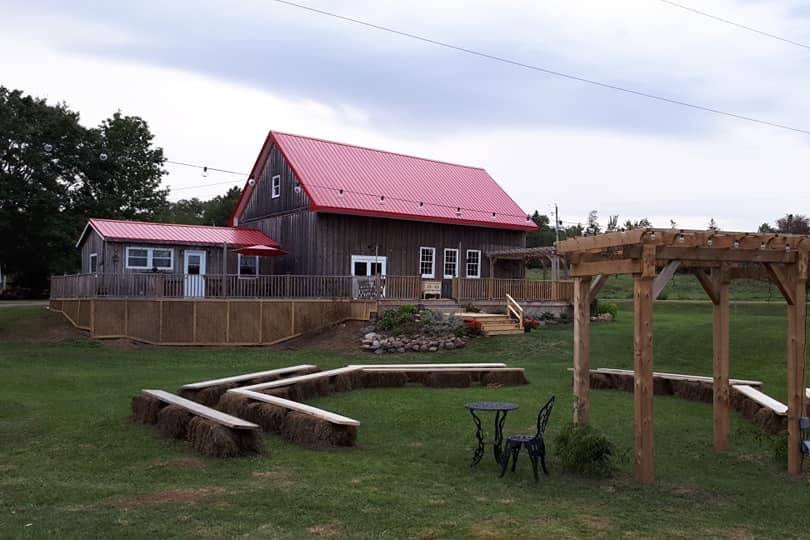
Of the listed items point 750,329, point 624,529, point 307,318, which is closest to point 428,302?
point 307,318

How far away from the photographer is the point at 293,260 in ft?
91.3

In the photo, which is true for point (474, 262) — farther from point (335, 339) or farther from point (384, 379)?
point (384, 379)

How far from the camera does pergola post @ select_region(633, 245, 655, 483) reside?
25.3 ft

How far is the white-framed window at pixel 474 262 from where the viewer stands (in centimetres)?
3041

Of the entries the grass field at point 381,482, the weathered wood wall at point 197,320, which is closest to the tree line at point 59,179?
the weathered wood wall at point 197,320

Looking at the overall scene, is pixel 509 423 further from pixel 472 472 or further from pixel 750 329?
pixel 750 329

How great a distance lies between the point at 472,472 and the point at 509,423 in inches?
113

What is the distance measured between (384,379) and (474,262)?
16.9 metres

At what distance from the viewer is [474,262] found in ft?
100

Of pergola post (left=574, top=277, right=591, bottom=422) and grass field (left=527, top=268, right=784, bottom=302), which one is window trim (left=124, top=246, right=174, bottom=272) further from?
grass field (left=527, top=268, right=784, bottom=302)

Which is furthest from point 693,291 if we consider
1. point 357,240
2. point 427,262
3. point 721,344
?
point 721,344

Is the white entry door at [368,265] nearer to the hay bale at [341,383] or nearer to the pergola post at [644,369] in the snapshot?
the hay bale at [341,383]

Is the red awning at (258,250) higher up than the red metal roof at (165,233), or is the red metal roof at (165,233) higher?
the red metal roof at (165,233)

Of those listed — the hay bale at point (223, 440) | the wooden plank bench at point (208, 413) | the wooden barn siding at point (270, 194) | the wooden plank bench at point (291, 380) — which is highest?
the wooden barn siding at point (270, 194)
